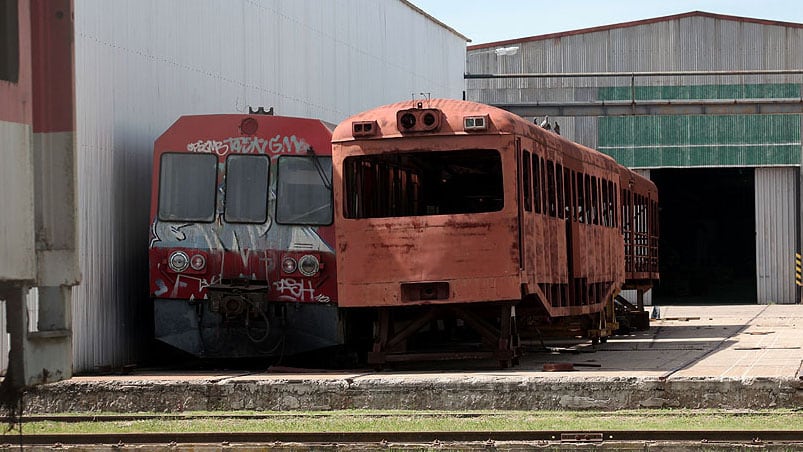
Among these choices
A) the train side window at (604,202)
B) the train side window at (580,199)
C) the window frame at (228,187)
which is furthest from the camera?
the train side window at (604,202)

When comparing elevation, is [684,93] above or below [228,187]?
above

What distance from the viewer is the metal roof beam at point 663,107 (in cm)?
3706

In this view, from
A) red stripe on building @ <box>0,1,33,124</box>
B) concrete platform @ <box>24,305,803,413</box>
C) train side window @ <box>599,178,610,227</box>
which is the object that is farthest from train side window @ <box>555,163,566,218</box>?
red stripe on building @ <box>0,1,33,124</box>

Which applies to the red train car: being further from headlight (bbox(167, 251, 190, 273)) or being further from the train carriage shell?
the train carriage shell

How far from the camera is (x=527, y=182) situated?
50.6 ft

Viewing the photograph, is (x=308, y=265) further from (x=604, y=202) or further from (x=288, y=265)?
(x=604, y=202)

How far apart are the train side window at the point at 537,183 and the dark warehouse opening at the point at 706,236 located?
2999 cm

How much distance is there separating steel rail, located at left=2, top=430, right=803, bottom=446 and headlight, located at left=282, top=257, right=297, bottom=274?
561 centimetres

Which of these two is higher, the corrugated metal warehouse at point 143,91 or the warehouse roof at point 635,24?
the warehouse roof at point 635,24

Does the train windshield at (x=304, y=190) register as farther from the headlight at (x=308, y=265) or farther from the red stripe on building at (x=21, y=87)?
the red stripe on building at (x=21, y=87)

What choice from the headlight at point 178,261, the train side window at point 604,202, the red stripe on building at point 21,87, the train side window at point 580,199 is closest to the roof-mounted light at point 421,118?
the headlight at point 178,261

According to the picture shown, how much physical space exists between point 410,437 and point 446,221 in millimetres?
5170

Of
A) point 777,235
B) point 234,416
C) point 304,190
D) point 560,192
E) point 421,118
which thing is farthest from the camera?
point 777,235

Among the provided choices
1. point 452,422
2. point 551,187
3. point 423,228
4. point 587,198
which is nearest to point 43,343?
point 452,422
